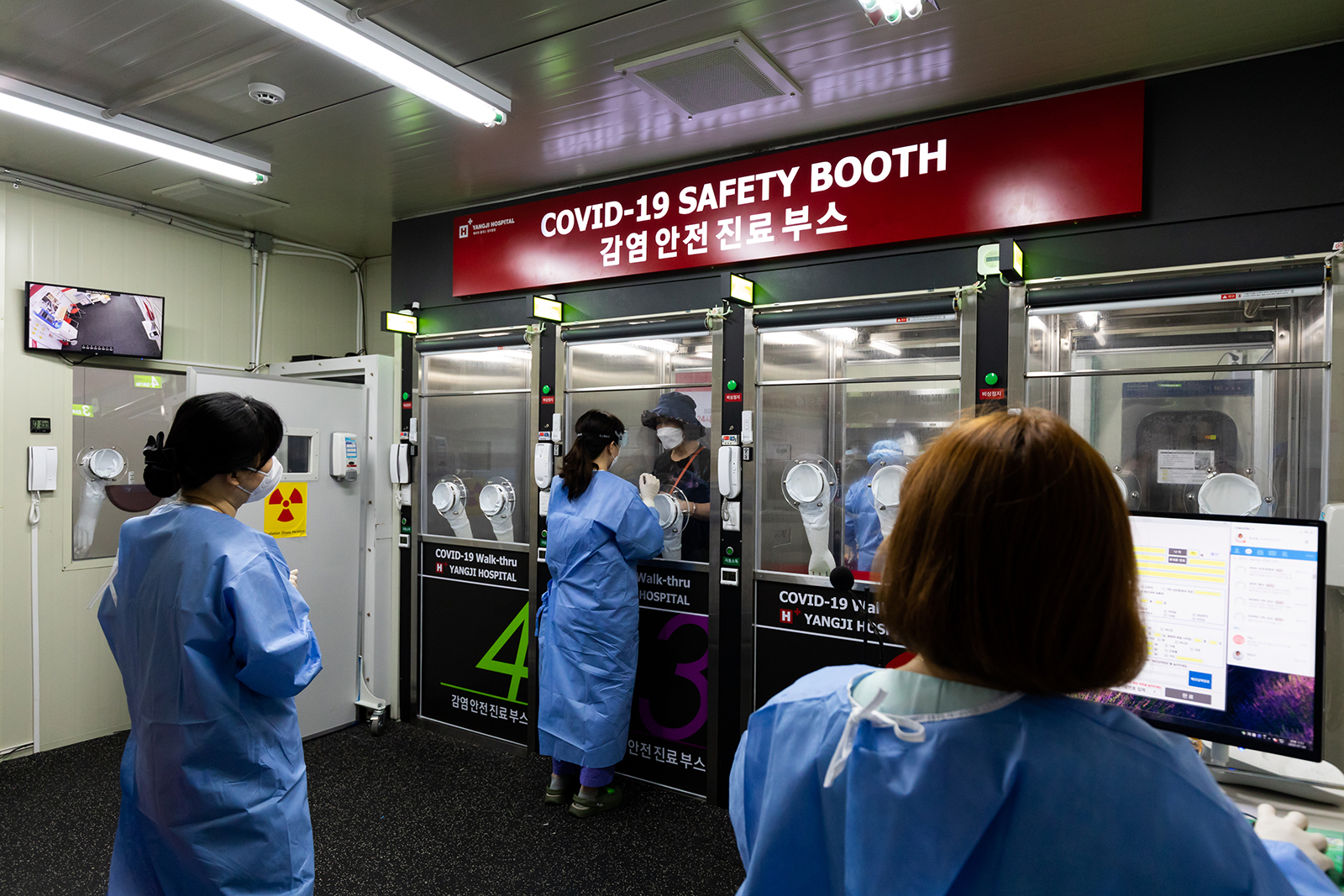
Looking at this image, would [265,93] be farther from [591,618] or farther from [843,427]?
[843,427]

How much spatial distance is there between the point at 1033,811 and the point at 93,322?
16.2 ft

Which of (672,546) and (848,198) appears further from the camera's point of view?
(672,546)

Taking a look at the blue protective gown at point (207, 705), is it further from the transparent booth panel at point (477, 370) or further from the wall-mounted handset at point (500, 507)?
the transparent booth panel at point (477, 370)

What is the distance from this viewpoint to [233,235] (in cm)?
493

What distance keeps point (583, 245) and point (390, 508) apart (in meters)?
1.90

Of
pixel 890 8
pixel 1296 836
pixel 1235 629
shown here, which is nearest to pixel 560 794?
pixel 1235 629

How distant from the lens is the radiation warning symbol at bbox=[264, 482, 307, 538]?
407cm

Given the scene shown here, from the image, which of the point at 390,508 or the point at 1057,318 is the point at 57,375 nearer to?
the point at 390,508

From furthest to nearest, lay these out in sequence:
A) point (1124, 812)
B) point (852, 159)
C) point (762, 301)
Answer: point (762, 301) → point (852, 159) → point (1124, 812)

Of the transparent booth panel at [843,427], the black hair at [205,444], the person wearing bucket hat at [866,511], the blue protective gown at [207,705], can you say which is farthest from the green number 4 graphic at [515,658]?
the black hair at [205,444]

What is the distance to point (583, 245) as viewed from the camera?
12.9ft

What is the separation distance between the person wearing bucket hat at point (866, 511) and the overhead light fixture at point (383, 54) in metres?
2.03

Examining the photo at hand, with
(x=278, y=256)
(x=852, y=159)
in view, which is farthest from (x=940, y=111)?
(x=278, y=256)

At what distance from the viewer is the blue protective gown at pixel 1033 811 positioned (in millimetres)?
734
